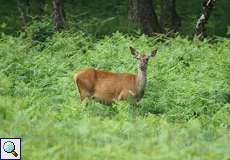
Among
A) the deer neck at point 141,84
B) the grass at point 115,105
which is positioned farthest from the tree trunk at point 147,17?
the deer neck at point 141,84

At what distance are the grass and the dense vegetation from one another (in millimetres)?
16

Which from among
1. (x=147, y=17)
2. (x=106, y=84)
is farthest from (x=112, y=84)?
(x=147, y=17)

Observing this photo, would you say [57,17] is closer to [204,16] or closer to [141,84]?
[204,16]

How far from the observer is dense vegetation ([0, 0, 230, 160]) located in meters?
9.09

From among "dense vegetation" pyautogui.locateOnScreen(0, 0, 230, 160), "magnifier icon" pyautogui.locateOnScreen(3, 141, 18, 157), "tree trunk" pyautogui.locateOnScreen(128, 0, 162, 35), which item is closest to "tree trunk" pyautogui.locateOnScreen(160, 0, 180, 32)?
"tree trunk" pyautogui.locateOnScreen(128, 0, 162, 35)

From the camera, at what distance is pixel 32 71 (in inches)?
666

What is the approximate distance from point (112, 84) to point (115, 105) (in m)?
1.68

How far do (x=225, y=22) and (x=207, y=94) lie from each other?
57.7 feet

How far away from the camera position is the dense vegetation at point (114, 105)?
358 inches

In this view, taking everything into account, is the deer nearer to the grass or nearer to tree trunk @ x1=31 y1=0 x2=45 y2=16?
the grass

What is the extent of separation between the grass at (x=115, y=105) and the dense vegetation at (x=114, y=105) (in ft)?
0.05

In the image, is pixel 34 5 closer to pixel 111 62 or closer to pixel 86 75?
pixel 111 62

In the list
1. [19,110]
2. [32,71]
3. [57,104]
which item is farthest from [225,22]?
[19,110]

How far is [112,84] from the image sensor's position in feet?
49.8
